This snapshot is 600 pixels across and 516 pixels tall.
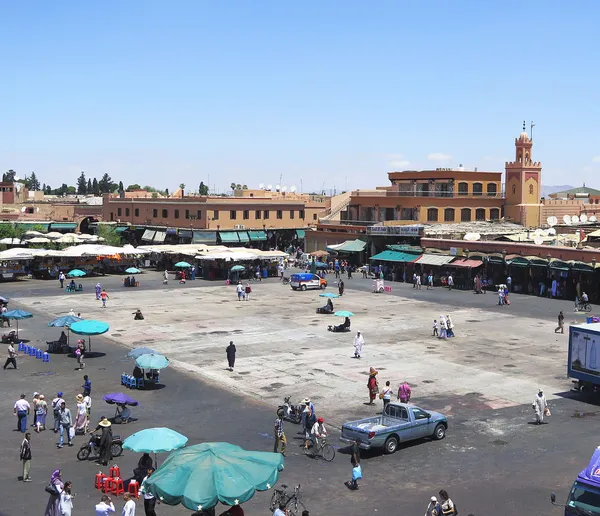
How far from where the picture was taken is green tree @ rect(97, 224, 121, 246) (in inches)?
3187

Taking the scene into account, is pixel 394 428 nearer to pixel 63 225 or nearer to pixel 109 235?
pixel 109 235

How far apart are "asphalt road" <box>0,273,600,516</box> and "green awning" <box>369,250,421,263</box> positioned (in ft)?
114

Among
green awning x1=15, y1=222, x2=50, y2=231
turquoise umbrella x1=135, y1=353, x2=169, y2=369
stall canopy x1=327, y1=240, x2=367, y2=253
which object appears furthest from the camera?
green awning x1=15, y1=222, x2=50, y2=231

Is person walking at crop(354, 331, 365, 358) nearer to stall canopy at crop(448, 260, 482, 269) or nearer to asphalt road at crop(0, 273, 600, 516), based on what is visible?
asphalt road at crop(0, 273, 600, 516)

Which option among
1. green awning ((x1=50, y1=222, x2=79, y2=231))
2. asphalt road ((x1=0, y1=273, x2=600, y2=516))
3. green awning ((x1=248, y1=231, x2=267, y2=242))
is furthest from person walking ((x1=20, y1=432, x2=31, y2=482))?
green awning ((x1=50, y1=222, x2=79, y2=231))

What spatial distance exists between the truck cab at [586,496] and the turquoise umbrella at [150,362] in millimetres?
15764

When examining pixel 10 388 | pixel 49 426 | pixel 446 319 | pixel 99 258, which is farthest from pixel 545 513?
pixel 99 258

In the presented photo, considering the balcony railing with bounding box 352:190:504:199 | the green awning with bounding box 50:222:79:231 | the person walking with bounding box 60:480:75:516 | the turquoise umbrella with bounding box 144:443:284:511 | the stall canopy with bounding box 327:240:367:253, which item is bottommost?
the person walking with bounding box 60:480:75:516

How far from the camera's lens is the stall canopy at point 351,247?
72438mm

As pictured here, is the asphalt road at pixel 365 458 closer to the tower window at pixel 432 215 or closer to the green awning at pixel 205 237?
the tower window at pixel 432 215

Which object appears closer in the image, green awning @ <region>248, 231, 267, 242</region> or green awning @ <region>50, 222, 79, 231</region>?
green awning @ <region>248, 231, 267, 242</region>

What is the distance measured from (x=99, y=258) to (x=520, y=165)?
40861 mm

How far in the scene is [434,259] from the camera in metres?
62.4


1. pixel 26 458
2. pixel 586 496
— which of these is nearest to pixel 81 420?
pixel 26 458
